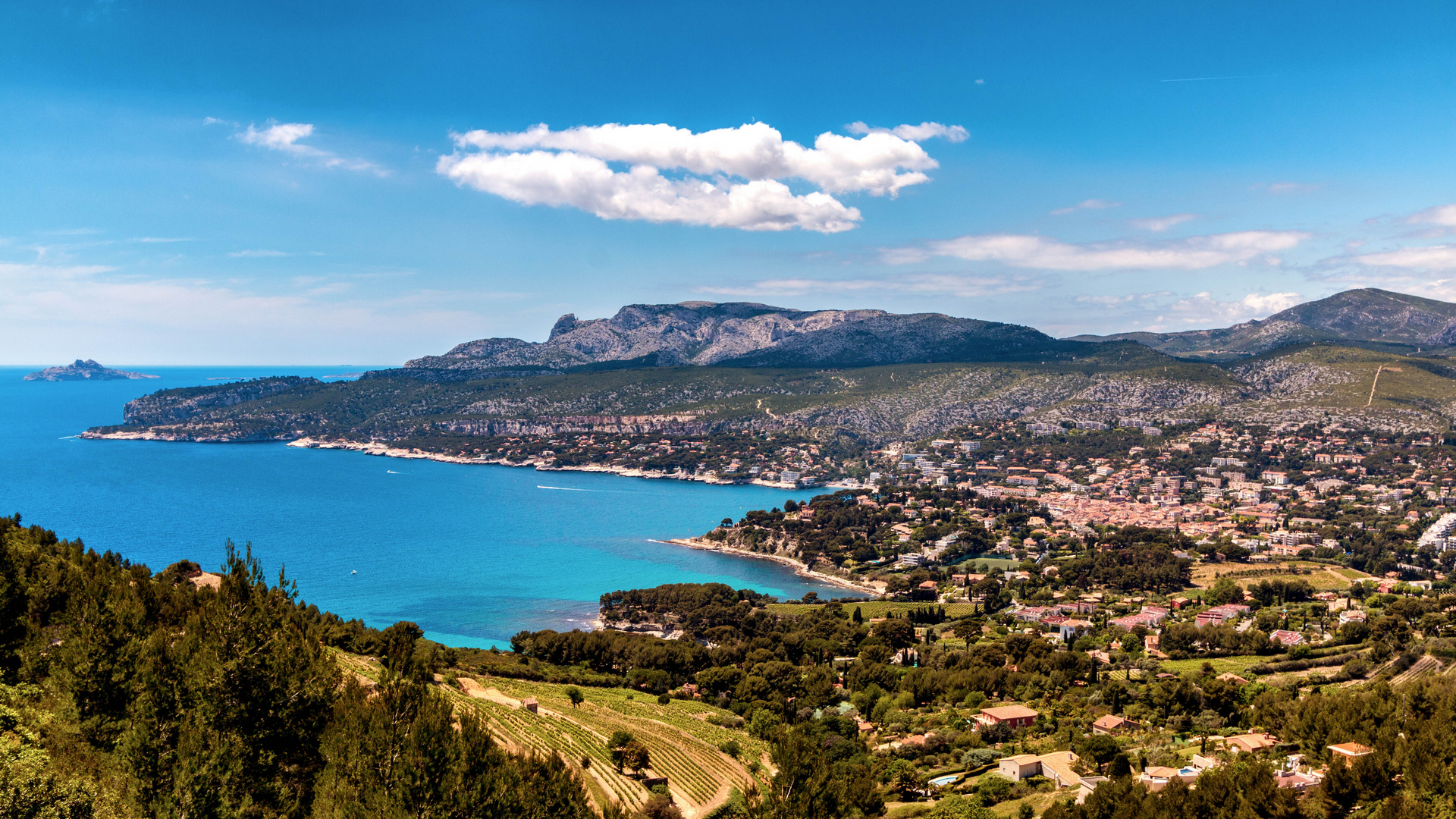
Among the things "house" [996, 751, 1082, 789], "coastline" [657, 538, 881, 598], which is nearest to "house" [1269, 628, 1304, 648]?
"house" [996, 751, 1082, 789]

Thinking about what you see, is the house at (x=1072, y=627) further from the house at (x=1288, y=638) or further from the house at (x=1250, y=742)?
the house at (x=1250, y=742)

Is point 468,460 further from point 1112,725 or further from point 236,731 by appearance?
point 236,731

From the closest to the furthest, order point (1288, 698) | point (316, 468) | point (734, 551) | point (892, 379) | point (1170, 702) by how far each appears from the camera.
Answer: point (1288, 698) → point (1170, 702) → point (734, 551) → point (316, 468) → point (892, 379)

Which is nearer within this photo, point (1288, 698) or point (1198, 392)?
point (1288, 698)

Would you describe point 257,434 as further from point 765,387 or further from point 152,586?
point 152,586

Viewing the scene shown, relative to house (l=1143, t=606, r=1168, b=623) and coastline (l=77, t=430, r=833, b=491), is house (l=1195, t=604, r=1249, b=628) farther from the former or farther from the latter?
coastline (l=77, t=430, r=833, b=491)

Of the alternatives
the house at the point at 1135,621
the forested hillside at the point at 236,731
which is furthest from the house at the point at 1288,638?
the forested hillside at the point at 236,731

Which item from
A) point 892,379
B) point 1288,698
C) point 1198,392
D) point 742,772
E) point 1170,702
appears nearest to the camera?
point 742,772

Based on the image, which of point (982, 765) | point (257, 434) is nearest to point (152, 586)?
point (982, 765)
